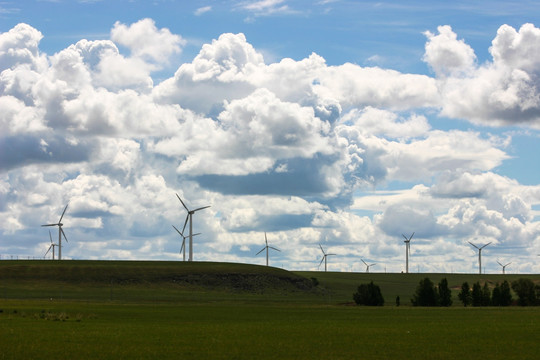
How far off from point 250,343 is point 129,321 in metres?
33.8

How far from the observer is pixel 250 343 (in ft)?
210

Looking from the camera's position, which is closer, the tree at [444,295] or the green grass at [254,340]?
the green grass at [254,340]

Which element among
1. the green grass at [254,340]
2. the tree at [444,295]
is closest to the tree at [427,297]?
the tree at [444,295]

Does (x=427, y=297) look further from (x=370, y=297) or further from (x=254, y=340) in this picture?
(x=254, y=340)

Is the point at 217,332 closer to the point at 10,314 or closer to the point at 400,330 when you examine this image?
the point at 400,330

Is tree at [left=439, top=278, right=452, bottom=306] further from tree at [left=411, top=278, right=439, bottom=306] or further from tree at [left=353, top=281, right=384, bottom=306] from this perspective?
tree at [left=353, top=281, right=384, bottom=306]

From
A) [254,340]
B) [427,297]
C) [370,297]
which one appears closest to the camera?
[254,340]

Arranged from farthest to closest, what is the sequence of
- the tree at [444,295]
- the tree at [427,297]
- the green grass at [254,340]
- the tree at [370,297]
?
the tree at [427,297]
the tree at [444,295]
the tree at [370,297]
the green grass at [254,340]

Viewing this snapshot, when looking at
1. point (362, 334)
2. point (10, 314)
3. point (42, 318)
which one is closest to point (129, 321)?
point (42, 318)

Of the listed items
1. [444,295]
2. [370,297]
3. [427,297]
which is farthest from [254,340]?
[444,295]

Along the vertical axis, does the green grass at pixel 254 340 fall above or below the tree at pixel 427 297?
below

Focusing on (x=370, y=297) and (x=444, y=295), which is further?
(x=444, y=295)

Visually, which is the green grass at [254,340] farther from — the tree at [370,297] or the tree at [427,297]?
the tree at [427,297]

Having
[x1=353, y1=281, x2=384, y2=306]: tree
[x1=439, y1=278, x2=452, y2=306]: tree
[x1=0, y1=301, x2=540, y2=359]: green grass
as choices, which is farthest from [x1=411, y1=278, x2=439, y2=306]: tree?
[x1=0, y1=301, x2=540, y2=359]: green grass
